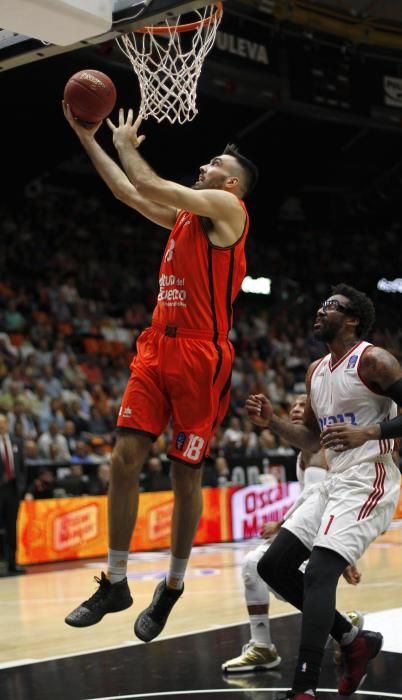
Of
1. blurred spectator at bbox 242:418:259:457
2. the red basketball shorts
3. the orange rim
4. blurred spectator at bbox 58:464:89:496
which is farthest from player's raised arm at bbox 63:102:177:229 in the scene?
blurred spectator at bbox 242:418:259:457

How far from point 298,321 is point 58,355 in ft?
25.6

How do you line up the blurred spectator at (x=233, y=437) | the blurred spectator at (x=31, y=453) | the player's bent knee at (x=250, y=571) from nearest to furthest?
the player's bent knee at (x=250, y=571) → the blurred spectator at (x=31, y=453) → the blurred spectator at (x=233, y=437)

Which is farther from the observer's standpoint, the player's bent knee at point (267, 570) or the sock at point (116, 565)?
the player's bent knee at point (267, 570)

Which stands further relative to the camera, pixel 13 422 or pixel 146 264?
pixel 146 264

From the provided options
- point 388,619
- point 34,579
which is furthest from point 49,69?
point 388,619

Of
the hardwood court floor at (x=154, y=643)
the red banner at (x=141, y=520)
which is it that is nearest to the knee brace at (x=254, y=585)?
the hardwood court floor at (x=154, y=643)

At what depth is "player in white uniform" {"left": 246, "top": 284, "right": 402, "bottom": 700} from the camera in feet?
15.8

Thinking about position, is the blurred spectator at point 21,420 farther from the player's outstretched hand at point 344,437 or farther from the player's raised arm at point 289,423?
the player's outstretched hand at point 344,437

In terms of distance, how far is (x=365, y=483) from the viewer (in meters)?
5.07

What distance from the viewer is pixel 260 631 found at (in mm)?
6516

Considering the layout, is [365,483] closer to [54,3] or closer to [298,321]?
[54,3]

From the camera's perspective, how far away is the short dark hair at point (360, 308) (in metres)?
5.38

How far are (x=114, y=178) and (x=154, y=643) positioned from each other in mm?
3757

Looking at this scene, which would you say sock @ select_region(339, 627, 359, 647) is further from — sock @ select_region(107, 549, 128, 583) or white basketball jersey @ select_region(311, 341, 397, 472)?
sock @ select_region(107, 549, 128, 583)
